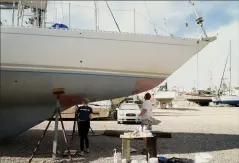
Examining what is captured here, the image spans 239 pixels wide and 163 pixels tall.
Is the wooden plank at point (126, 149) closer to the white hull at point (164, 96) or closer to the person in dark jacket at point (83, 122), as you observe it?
the person in dark jacket at point (83, 122)

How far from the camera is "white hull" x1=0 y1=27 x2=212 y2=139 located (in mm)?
7012

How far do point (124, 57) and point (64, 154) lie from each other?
9.12 feet

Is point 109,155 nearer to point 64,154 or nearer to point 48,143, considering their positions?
point 64,154

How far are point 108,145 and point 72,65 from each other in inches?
104

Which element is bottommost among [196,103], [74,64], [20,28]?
[196,103]

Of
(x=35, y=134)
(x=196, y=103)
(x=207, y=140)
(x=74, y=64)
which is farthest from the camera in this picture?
(x=196, y=103)

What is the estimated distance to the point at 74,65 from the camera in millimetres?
7402

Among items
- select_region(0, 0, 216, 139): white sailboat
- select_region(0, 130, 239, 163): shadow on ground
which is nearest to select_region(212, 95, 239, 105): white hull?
select_region(0, 130, 239, 163): shadow on ground

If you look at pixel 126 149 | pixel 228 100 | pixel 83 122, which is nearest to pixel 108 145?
pixel 83 122

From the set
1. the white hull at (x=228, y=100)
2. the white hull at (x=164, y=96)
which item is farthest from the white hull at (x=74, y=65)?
the white hull at (x=228, y=100)

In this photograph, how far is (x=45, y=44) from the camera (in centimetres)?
708

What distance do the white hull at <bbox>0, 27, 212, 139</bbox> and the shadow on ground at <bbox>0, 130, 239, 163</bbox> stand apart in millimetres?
696

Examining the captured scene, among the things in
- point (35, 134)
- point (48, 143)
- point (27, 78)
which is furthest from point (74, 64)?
point (35, 134)

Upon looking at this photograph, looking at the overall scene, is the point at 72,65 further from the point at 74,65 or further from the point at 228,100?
the point at 228,100
